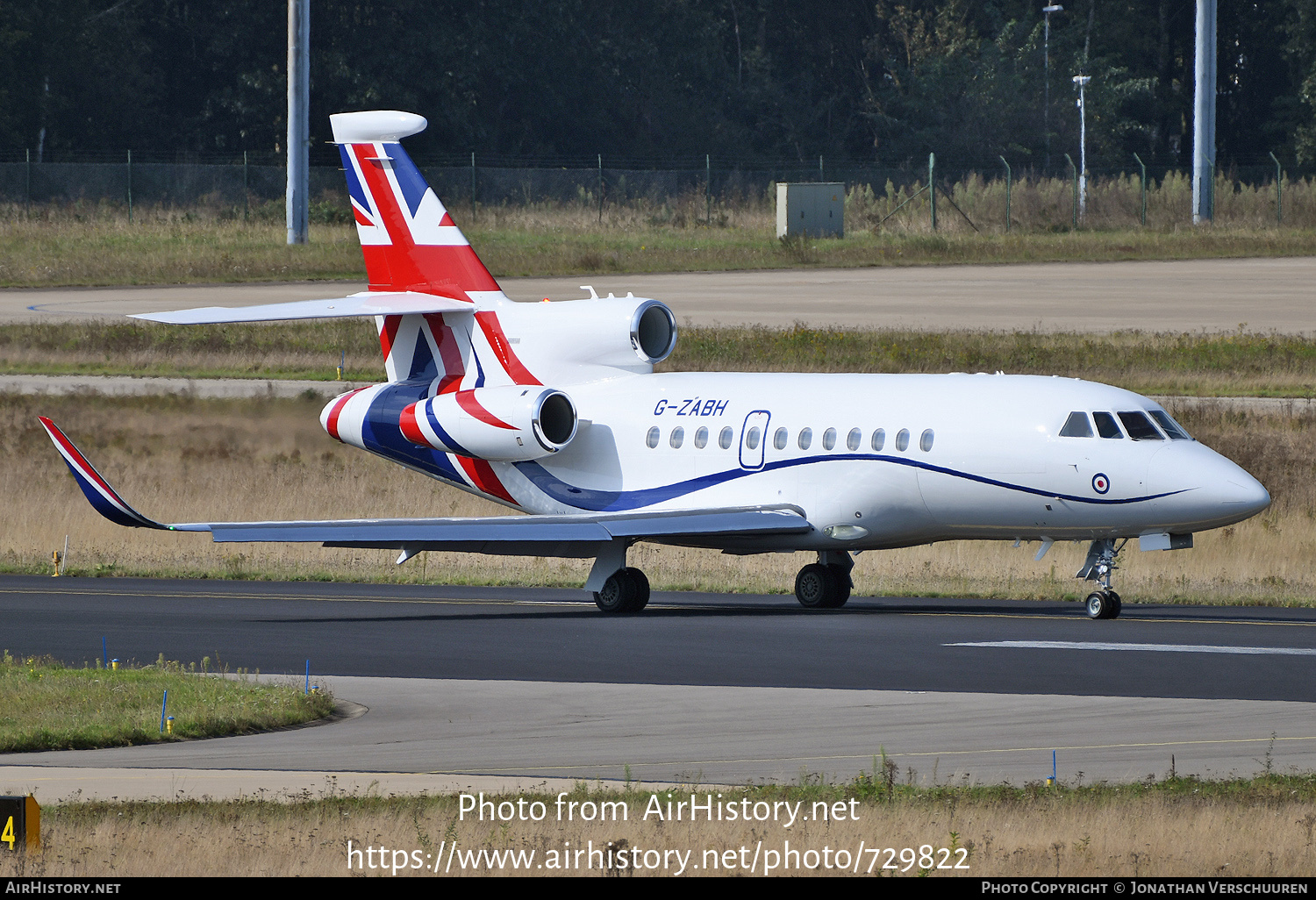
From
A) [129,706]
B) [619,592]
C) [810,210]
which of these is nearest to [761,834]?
[129,706]

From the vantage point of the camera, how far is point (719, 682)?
20.6 meters

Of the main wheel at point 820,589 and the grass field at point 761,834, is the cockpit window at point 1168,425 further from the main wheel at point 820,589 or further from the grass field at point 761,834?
the grass field at point 761,834

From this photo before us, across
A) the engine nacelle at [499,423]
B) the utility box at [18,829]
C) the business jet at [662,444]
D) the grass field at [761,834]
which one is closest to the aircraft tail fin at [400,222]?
the business jet at [662,444]

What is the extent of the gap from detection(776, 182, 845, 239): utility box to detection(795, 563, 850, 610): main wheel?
49510mm

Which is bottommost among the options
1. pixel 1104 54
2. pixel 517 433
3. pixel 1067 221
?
pixel 517 433

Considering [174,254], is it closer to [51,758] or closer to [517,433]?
[517,433]

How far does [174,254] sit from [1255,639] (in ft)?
182

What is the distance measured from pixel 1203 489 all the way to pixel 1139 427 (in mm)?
1423

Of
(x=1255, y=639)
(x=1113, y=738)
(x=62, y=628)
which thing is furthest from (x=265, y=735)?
(x=1255, y=639)

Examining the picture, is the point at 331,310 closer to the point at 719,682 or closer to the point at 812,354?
the point at 719,682

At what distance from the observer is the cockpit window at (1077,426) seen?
26.0 m

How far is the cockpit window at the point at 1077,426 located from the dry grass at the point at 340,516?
4.98 metres

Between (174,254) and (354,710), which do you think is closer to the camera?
(354,710)

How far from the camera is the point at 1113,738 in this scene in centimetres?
1700
